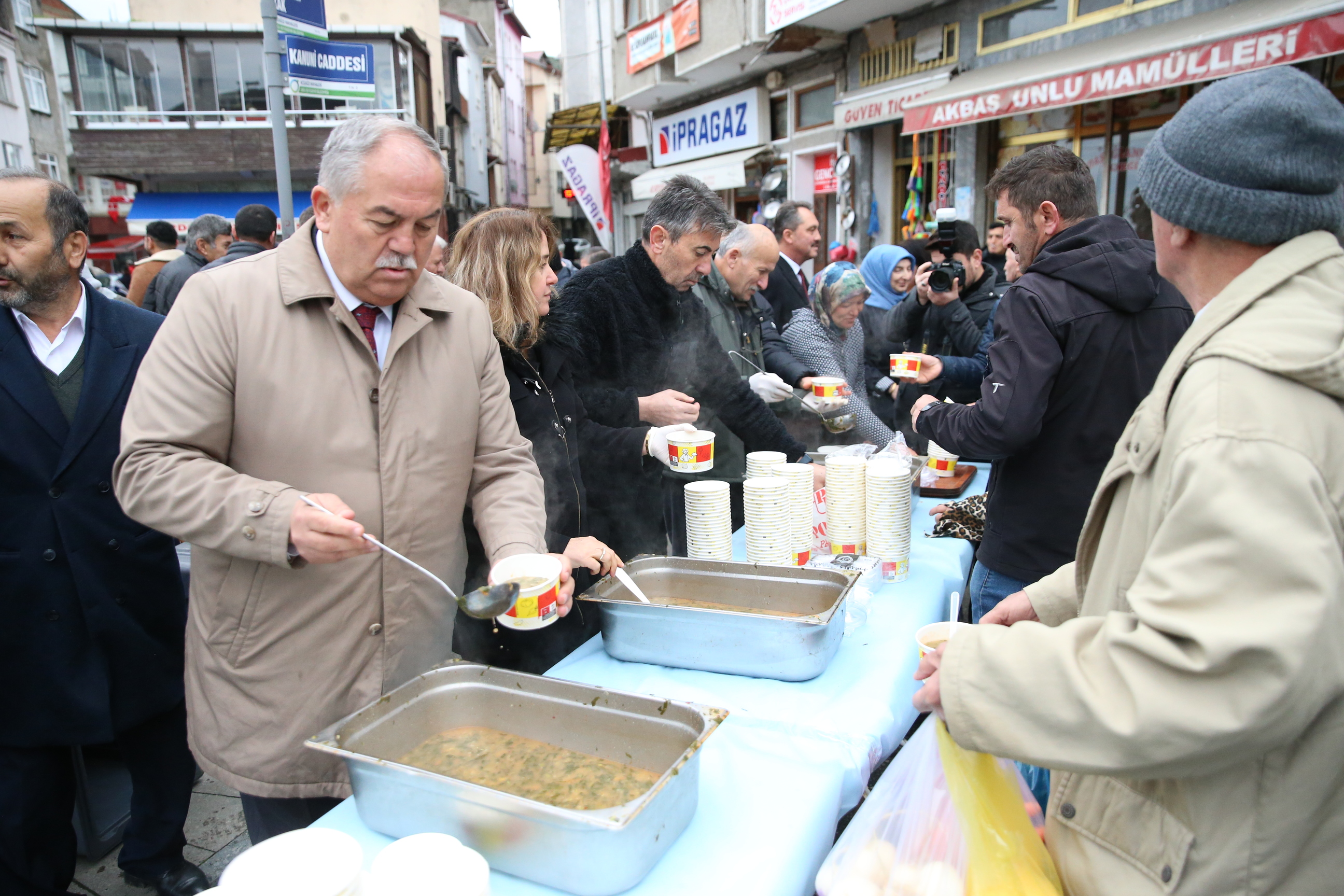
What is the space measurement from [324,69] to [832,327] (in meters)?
3.89

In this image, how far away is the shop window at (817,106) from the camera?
39.4ft

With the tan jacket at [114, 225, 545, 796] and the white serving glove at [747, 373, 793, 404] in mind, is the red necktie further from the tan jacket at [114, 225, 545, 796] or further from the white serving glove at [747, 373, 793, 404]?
the white serving glove at [747, 373, 793, 404]

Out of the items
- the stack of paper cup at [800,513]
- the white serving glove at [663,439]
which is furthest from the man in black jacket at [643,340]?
the stack of paper cup at [800,513]

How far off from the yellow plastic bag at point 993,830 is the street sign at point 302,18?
5478 mm

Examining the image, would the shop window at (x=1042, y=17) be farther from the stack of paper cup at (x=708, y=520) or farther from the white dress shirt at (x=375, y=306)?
the white dress shirt at (x=375, y=306)

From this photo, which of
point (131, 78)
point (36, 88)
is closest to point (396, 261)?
point (131, 78)

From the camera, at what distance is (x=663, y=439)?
2.62m

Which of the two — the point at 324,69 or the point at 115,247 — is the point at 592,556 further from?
the point at 115,247

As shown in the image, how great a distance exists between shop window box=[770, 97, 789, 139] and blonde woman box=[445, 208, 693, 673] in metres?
12.0

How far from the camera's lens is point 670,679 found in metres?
1.96

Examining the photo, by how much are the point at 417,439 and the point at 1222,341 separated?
4.91 feet

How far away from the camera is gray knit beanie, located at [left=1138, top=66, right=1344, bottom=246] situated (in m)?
1.06

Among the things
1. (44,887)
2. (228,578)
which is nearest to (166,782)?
(44,887)

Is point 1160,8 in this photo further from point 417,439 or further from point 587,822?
point 587,822
